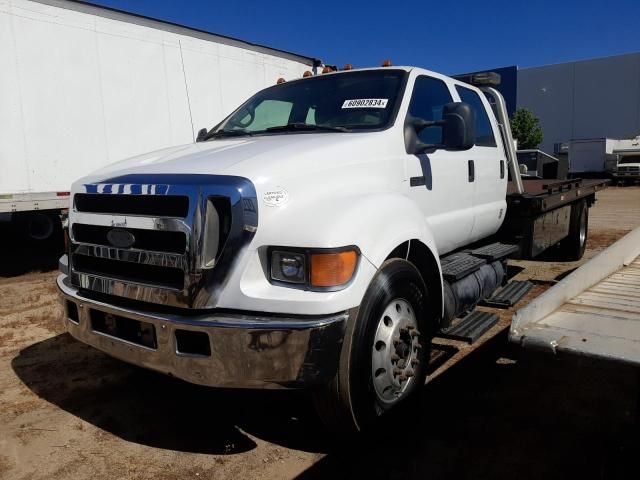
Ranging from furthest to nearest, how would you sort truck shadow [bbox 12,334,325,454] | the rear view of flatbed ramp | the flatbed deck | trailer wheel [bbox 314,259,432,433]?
1. the flatbed deck
2. truck shadow [bbox 12,334,325,454]
3. trailer wheel [bbox 314,259,432,433]
4. the rear view of flatbed ramp

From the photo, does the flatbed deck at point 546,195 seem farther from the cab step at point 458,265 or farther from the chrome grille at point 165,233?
the chrome grille at point 165,233

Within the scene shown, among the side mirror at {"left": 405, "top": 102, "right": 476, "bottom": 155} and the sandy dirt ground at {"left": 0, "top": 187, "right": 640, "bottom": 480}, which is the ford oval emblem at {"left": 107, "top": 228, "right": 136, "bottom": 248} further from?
the side mirror at {"left": 405, "top": 102, "right": 476, "bottom": 155}

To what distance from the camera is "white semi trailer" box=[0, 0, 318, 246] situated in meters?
6.58

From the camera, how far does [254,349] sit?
2.35 meters

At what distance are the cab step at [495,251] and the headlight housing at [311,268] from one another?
219cm

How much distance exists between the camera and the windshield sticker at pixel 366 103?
3.52m

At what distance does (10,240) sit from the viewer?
401 inches

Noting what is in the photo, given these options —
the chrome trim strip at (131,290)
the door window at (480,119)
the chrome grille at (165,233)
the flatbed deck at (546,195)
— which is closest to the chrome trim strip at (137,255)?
the chrome grille at (165,233)

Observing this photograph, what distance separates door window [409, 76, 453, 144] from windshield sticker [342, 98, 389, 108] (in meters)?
0.22

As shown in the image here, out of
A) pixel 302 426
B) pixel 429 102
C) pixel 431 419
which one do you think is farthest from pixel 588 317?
pixel 429 102

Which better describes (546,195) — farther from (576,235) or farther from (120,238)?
(120,238)

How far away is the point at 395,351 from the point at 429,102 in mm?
1976

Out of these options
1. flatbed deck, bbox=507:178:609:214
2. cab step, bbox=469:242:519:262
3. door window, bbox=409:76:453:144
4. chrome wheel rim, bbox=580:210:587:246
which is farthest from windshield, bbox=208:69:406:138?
chrome wheel rim, bbox=580:210:587:246

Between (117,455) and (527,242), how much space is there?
4089 millimetres
